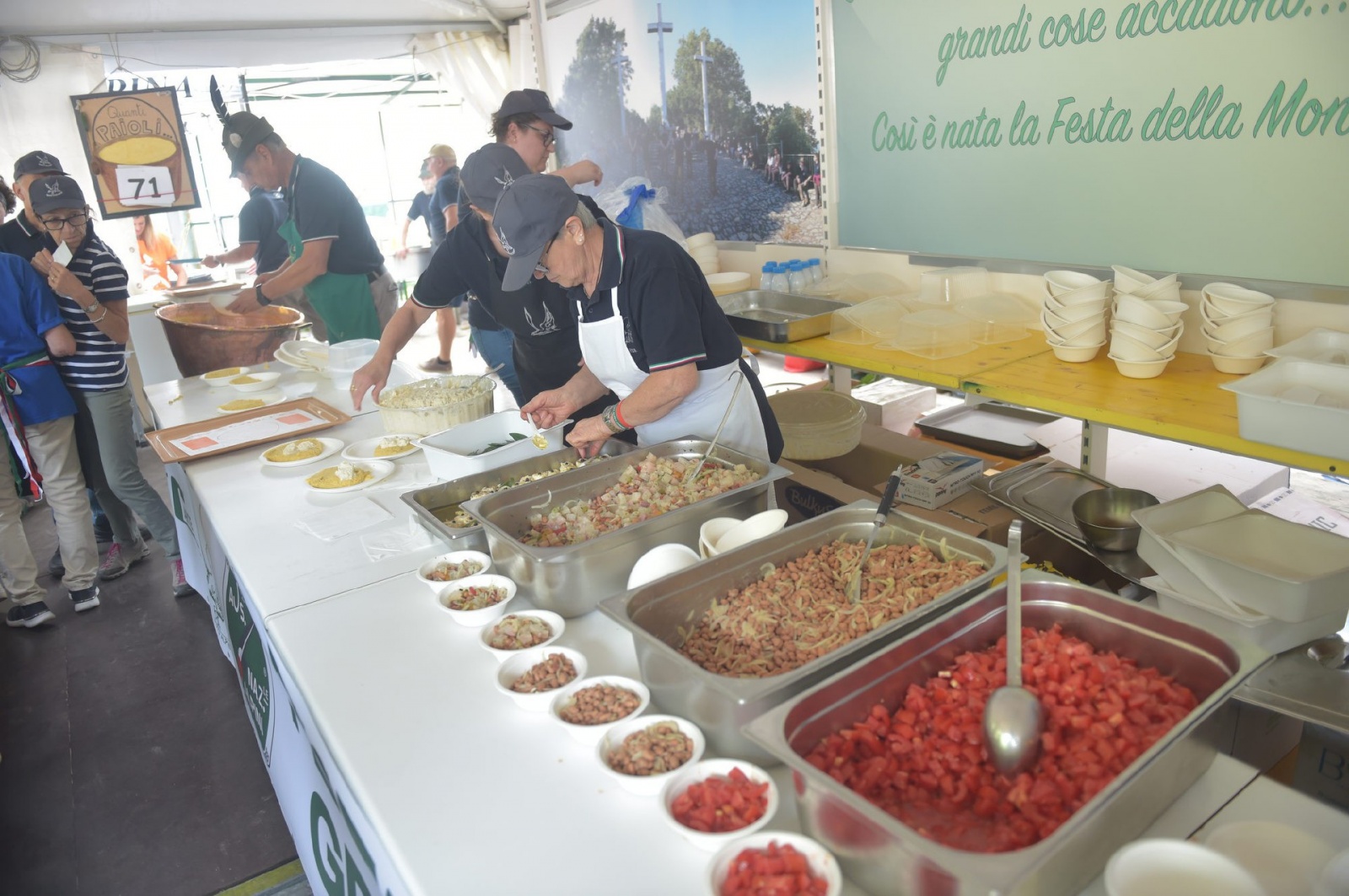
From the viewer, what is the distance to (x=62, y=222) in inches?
145

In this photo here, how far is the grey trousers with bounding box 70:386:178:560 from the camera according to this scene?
406 centimetres

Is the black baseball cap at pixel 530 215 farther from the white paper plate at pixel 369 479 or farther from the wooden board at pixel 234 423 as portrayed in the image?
the wooden board at pixel 234 423

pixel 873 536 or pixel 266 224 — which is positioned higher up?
pixel 266 224

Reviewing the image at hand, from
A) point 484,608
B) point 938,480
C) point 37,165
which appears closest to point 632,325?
point 484,608

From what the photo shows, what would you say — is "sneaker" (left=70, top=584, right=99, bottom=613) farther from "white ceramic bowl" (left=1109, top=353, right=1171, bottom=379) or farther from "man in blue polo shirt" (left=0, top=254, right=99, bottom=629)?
"white ceramic bowl" (left=1109, top=353, right=1171, bottom=379)

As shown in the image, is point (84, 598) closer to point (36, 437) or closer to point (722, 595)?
point (36, 437)

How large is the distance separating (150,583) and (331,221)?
2096 millimetres

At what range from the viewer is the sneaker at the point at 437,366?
27.4ft

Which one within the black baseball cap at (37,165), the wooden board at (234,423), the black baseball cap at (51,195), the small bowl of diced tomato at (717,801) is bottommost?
the small bowl of diced tomato at (717,801)

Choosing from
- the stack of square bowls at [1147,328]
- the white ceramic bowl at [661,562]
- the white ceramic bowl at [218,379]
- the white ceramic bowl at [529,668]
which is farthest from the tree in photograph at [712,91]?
the white ceramic bowl at [529,668]

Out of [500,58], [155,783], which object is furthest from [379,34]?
[155,783]

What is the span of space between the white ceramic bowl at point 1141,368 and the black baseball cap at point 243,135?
395cm

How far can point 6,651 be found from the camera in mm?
3924

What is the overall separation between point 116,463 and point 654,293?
327 cm
